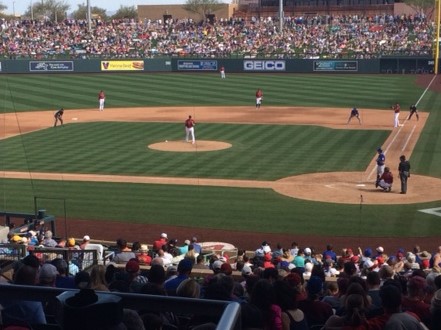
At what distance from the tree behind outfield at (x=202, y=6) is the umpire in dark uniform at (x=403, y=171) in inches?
3572

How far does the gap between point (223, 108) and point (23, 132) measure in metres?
14.3

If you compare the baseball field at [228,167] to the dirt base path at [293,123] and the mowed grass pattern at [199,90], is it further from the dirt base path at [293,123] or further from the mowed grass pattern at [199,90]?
the mowed grass pattern at [199,90]

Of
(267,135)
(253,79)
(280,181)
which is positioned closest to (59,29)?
(253,79)

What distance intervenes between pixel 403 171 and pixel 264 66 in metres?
47.8

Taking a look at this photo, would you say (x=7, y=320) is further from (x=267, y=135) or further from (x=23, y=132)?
(x=23, y=132)

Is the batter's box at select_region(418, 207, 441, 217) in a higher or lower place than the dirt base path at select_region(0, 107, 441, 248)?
lower

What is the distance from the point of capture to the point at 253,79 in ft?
217

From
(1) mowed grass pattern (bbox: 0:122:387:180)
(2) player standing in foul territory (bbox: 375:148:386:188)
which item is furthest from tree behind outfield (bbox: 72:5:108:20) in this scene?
(2) player standing in foul territory (bbox: 375:148:386:188)

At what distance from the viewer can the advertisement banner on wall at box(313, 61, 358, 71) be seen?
2749 inches

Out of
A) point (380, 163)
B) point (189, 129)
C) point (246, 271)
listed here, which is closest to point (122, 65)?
point (189, 129)

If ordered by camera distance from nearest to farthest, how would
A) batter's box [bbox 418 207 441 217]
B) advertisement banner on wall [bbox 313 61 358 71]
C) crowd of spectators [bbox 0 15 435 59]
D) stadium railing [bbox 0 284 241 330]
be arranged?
1. stadium railing [bbox 0 284 241 330]
2. batter's box [bbox 418 207 441 217]
3. advertisement banner on wall [bbox 313 61 358 71]
4. crowd of spectators [bbox 0 15 435 59]

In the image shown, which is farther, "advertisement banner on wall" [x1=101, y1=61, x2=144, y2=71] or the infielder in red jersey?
"advertisement banner on wall" [x1=101, y1=61, x2=144, y2=71]

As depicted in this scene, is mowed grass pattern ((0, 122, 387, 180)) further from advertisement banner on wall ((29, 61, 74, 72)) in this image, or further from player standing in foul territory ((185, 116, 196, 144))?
advertisement banner on wall ((29, 61, 74, 72))

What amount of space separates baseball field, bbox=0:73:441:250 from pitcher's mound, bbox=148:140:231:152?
9cm
